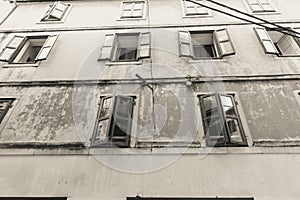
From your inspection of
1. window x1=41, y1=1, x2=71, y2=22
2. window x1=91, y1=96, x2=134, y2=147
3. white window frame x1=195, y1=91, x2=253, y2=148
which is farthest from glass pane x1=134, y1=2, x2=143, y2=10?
white window frame x1=195, y1=91, x2=253, y2=148

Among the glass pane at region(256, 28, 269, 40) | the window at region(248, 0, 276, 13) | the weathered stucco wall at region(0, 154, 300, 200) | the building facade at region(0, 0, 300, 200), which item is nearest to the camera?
the weathered stucco wall at region(0, 154, 300, 200)

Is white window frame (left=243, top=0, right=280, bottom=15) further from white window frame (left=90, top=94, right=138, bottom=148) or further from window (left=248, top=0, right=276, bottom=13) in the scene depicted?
white window frame (left=90, top=94, right=138, bottom=148)

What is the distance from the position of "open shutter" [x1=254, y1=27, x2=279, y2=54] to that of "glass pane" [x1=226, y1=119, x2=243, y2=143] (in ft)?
9.97

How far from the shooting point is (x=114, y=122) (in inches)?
204

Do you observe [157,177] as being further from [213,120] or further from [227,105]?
[227,105]

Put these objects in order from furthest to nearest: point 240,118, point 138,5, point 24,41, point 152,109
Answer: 1. point 138,5
2. point 24,41
3. point 152,109
4. point 240,118

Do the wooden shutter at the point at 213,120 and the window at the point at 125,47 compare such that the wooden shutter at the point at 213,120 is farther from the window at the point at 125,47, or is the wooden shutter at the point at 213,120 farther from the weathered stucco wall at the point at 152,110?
the window at the point at 125,47

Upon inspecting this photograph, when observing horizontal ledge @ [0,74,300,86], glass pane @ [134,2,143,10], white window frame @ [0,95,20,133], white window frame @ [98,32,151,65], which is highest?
glass pane @ [134,2,143,10]

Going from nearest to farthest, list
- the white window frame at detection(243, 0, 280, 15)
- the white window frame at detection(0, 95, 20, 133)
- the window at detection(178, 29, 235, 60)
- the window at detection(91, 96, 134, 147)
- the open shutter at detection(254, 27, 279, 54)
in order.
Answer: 1. the window at detection(91, 96, 134, 147)
2. the white window frame at detection(0, 95, 20, 133)
3. the open shutter at detection(254, 27, 279, 54)
4. the window at detection(178, 29, 235, 60)
5. the white window frame at detection(243, 0, 280, 15)

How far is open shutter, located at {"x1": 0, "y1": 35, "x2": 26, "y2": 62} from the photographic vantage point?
7225 mm

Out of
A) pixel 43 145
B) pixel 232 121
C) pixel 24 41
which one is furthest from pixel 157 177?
pixel 24 41

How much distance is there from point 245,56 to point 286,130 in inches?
108

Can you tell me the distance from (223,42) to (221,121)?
132 inches

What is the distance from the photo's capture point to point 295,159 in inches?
176
